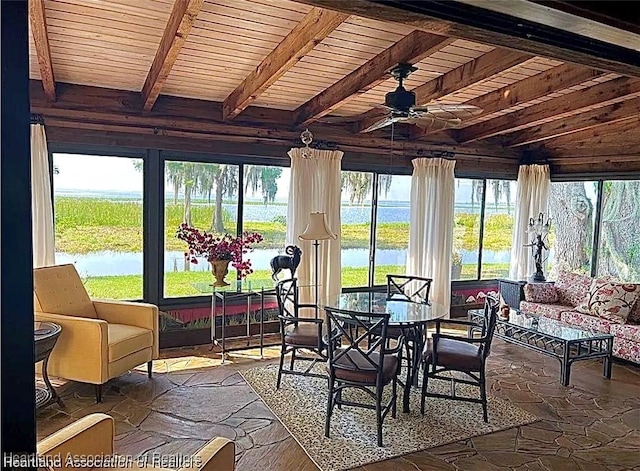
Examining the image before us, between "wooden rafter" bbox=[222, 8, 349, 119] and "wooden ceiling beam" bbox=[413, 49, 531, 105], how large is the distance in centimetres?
149

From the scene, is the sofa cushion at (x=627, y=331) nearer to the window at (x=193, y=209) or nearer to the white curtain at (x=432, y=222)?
the white curtain at (x=432, y=222)

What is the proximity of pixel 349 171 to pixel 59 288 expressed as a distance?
11.9ft

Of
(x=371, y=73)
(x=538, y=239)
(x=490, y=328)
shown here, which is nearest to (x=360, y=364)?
(x=490, y=328)

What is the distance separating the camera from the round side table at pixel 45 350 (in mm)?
3375

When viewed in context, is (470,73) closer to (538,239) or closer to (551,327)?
(551,327)

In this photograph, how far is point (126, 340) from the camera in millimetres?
4035

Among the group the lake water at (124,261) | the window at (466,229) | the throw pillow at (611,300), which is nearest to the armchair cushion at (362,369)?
the lake water at (124,261)

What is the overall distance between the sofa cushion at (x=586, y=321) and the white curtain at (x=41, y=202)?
5492 mm

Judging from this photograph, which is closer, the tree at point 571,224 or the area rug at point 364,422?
the area rug at point 364,422


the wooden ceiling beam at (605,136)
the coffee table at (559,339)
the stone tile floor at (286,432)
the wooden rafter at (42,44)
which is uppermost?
the wooden rafter at (42,44)

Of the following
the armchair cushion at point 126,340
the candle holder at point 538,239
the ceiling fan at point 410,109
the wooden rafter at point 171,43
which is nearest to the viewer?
the wooden rafter at point 171,43

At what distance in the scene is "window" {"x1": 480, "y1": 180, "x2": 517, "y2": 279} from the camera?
296 inches

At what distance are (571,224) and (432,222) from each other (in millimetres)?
2268

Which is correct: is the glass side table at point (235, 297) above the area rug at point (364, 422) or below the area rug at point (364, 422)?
above
